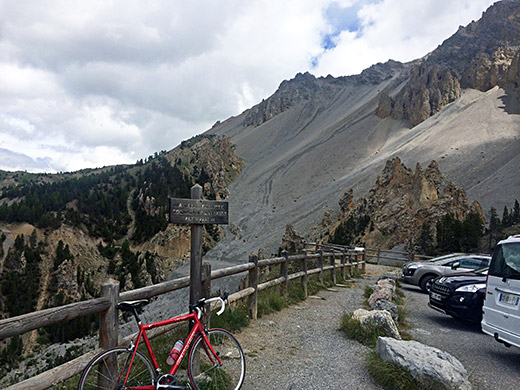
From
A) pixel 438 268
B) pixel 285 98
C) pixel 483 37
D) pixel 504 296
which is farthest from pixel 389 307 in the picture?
pixel 285 98

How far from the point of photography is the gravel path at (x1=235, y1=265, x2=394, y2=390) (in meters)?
4.67

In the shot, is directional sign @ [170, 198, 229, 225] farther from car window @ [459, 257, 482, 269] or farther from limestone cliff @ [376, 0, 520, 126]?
limestone cliff @ [376, 0, 520, 126]

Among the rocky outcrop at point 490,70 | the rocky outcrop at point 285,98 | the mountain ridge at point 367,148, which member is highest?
the rocky outcrop at point 285,98

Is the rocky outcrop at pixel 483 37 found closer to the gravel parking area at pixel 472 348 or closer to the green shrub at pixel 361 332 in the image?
the gravel parking area at pixel 472 348

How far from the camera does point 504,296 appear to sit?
5672 mm

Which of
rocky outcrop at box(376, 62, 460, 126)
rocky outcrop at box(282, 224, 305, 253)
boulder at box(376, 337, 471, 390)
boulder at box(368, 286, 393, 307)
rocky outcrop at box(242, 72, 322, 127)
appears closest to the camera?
boulder at box(376, 337, 471, 390)

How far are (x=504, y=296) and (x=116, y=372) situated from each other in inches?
233

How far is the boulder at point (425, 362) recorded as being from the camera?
4.18 meters

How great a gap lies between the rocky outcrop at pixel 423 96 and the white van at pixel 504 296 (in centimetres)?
9236

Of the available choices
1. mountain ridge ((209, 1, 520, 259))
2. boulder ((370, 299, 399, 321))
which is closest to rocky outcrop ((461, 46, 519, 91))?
mountain ridge ((209, 1, 520, 259))

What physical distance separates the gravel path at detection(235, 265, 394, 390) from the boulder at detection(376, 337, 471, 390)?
48 centimetres

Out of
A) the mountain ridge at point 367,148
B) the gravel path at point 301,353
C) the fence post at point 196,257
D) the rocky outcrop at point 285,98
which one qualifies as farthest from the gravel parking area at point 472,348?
the rocky outcrop at point 285,98

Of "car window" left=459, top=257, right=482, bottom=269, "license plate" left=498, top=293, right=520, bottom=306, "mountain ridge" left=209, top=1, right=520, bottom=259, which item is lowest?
"car window" left=459, top=257, right=482, bottom=269

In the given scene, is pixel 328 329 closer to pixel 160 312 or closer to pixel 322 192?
pixel 160 312
